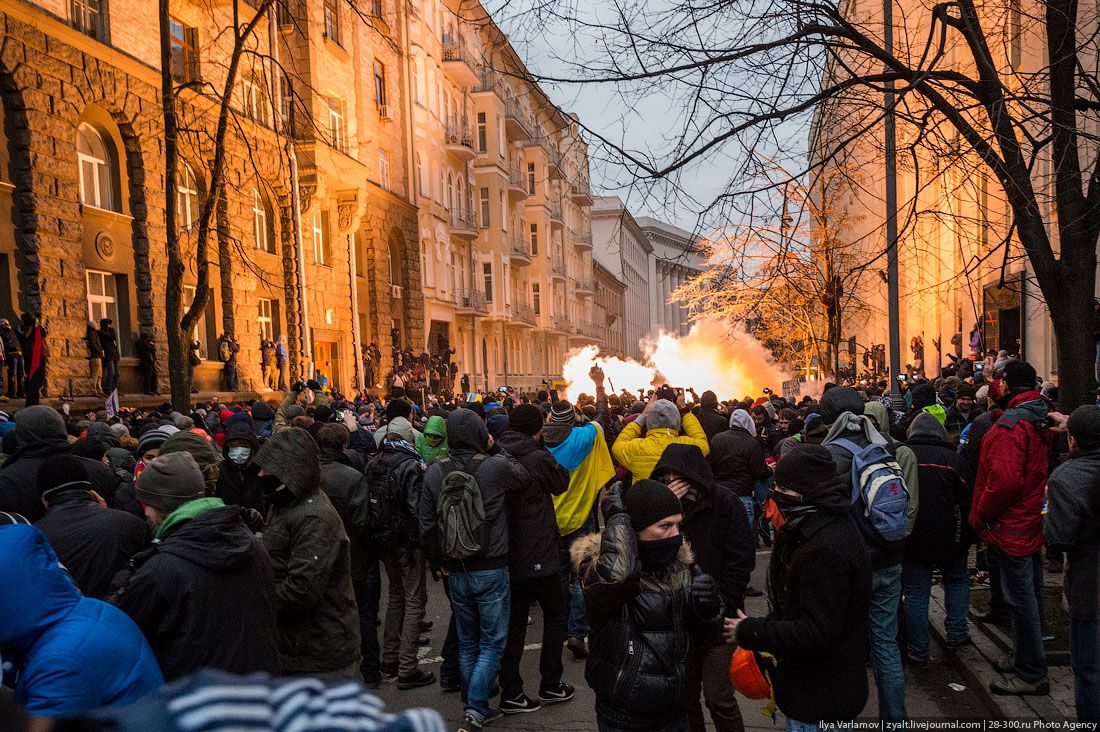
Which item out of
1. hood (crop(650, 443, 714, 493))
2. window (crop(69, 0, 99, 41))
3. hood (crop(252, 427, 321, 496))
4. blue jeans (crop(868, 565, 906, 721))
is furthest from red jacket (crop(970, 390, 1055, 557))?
window (crop(69, 0, 99, 41))

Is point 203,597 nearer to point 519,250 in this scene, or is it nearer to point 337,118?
point 337,118

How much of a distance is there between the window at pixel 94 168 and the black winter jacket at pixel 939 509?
16.7 meters

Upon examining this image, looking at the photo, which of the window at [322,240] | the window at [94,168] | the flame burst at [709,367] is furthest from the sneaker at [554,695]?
the flame burst at [709,367]

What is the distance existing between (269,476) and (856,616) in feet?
9.79

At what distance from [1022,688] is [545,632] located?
322cm

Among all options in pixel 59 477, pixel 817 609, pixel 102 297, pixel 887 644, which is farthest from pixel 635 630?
pixel 102 297

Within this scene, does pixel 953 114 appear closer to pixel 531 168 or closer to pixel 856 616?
pixel 856 616

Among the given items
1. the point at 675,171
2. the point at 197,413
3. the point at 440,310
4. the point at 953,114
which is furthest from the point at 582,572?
the point at 440,310

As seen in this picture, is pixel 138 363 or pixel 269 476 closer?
pixel 269 476

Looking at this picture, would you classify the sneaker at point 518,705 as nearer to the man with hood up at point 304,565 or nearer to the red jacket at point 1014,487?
the man with hood up at point 304,565

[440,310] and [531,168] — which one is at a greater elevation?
[531,168]

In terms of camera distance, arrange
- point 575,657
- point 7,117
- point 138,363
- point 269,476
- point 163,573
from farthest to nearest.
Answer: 1. point 138,363
2. point 7,117
3. point 575,657
4. point 269,476
5. point 163,573

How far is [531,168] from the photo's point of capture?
5097 centimetres

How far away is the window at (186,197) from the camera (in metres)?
19.3
